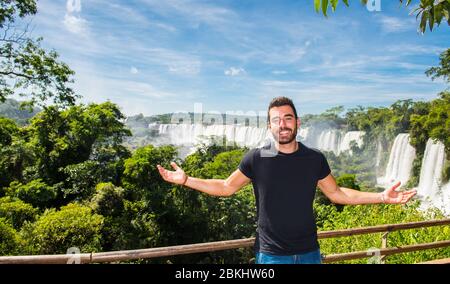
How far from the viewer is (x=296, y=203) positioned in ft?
5.12

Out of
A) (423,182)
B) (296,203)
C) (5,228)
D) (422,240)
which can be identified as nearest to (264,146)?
(296,203)

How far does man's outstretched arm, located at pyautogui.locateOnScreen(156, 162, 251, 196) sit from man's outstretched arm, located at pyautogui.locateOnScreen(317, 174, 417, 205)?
38 centimetres

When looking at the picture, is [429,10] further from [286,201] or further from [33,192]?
[33,192]

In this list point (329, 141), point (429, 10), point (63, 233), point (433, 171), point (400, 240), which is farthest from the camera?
point (329, 141)

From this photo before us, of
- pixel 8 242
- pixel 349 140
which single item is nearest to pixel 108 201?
pixel 8 242

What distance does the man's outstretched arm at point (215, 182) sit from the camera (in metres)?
1.75

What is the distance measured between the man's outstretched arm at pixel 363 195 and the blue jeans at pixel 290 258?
323 millimetres

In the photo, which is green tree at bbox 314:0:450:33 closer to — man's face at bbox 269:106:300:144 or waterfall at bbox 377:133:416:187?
man's face at bbox 269:106:300:144

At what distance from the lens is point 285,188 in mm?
1554

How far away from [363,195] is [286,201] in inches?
19.0

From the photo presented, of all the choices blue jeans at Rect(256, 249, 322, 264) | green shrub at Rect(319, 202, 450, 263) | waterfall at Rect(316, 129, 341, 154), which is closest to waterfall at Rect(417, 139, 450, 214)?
waterfall at Rect(316, 129, 341, 154)

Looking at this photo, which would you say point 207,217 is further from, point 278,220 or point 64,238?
point 278,220
